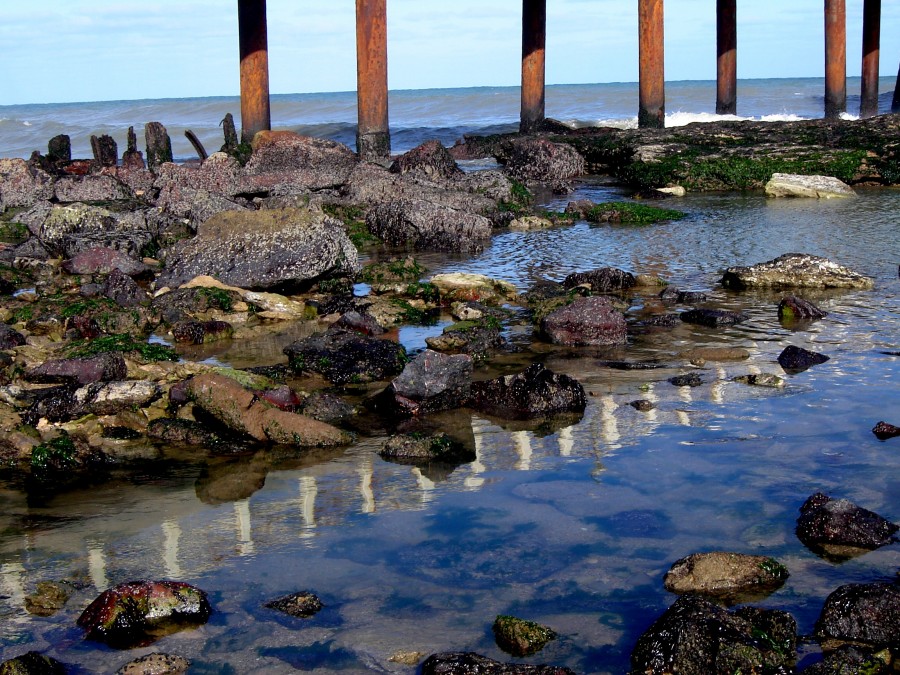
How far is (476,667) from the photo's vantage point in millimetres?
2982

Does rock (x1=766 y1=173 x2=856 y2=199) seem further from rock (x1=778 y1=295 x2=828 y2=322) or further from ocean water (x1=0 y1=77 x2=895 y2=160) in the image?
ocean water (x1=0 y1=77 x2=895 y2=160)

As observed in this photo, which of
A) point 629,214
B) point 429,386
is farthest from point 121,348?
point 629,214

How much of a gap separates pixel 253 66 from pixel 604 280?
10.9 meters

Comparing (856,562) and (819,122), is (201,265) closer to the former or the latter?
(856,562)

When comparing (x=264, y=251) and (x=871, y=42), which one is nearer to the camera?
(x=264, y=251)

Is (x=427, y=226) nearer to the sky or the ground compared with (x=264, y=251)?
nearer to the sky

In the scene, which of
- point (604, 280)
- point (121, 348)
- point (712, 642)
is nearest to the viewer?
point (712, 642)

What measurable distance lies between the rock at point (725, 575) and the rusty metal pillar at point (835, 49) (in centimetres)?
2056

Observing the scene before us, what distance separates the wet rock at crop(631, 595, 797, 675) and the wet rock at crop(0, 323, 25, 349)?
18.7 feet

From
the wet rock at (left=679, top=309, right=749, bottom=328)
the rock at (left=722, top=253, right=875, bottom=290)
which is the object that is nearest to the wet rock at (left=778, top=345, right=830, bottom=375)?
the wet rock at (left=679, top=309, right=749, bottom=328)

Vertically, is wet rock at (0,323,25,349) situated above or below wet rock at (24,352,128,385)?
above

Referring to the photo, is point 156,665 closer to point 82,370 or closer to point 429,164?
point 82,370

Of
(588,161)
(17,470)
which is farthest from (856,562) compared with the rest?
(588,161)

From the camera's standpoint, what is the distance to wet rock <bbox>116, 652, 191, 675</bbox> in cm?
308
